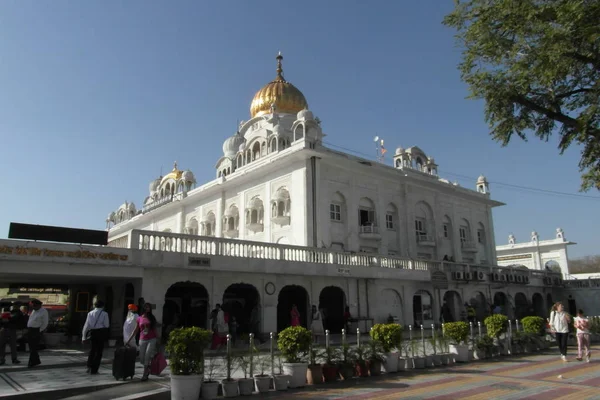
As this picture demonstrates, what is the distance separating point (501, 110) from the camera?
14164 mm

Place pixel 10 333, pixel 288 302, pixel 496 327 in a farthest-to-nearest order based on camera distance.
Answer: pixel 288 302 → pixel 496 327 → pixel 10 333

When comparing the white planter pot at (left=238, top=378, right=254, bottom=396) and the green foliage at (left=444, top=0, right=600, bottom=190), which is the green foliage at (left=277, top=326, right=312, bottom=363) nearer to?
the white planter pot at (left=238, top=378, right=254, bottom=396)

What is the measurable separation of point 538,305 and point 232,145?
27269mm

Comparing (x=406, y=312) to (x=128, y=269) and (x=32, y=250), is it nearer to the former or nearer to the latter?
(x=128, y=269)

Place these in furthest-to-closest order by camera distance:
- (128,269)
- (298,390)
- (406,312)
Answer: (406,312), (128,269), (298,390)

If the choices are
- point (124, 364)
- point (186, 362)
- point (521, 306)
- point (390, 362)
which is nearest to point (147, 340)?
point (124, 364)

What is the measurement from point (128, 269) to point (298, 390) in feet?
26.0

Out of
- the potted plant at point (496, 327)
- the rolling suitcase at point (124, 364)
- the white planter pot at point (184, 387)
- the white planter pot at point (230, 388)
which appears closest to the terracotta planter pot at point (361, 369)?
the white planter pot at point (230, 388)

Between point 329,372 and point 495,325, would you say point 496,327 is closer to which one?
point 495,325

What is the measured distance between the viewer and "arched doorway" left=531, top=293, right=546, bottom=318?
111ft

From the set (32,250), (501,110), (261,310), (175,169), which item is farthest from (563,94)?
(175,169)

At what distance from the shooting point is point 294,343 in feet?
31.8

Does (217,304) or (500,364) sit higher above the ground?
(217,304)

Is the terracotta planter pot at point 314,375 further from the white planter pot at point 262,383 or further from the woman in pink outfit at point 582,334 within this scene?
the woman in pink outfit at point 582,334
